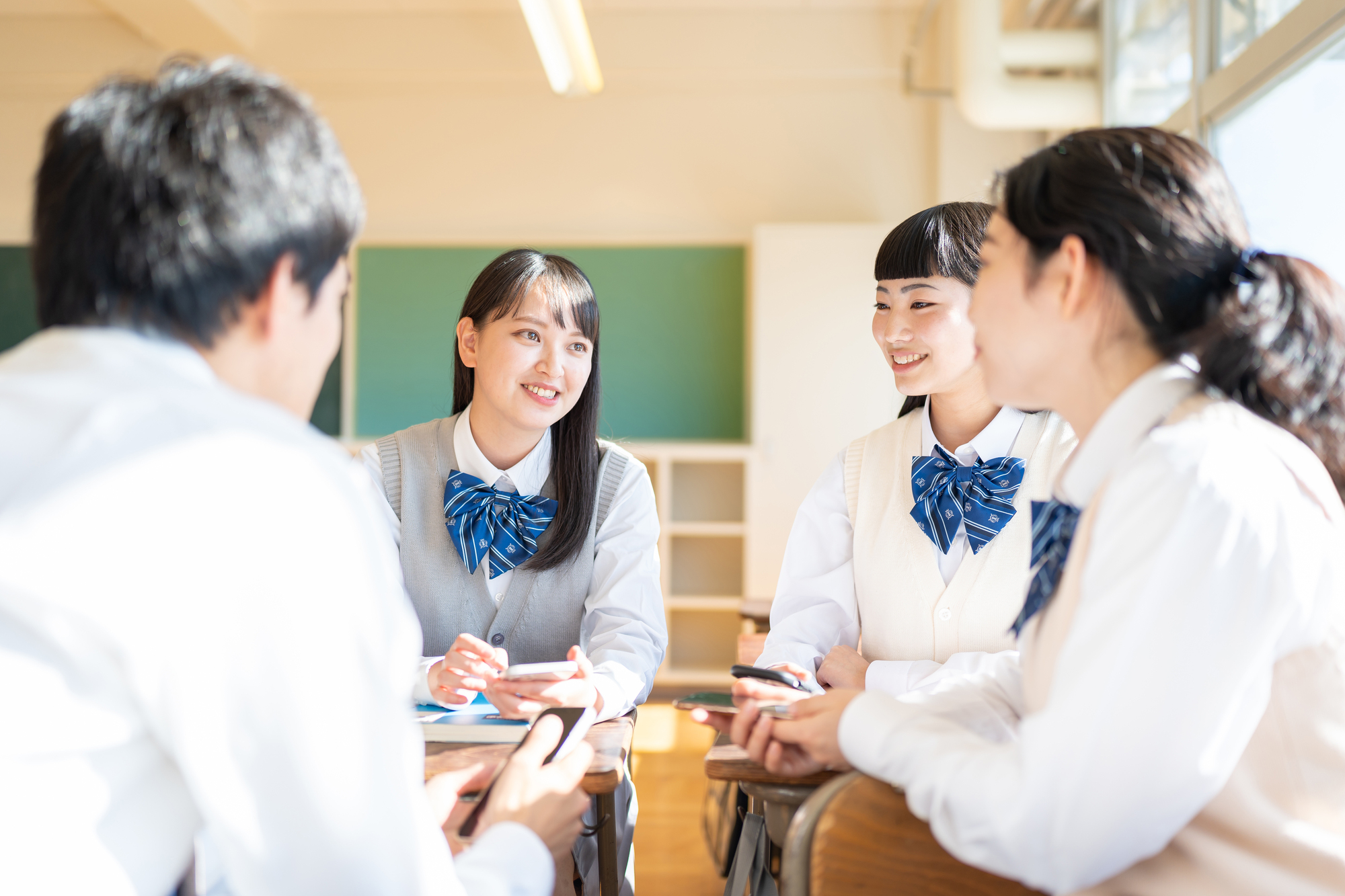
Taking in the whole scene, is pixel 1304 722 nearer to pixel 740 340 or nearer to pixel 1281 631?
pixel 1281 631

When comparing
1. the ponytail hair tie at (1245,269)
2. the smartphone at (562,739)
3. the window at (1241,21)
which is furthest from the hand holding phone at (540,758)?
the window at (1241,21)

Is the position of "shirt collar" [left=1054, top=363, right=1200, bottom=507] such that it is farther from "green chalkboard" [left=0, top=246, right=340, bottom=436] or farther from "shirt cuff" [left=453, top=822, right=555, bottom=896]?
"green chalkboard" [left=0, top=246, right=340, bottom=436]

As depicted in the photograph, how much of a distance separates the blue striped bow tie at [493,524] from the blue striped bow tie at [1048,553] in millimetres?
991

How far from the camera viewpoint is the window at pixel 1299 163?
95.8 inches

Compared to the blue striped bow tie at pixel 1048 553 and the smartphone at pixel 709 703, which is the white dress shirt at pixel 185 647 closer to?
the smartphone at pixel 709 703

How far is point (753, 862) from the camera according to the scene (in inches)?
53.3

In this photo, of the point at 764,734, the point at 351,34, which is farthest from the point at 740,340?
the point at 764,734

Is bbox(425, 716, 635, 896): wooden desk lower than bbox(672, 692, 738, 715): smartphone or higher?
lower

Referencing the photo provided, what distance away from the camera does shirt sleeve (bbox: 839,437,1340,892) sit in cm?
79

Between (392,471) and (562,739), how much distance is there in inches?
36.9

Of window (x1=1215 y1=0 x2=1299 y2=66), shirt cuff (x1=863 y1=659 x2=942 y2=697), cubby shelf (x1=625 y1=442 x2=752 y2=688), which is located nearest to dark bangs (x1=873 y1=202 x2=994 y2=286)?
shirt cuff (x1=863 y1=659 x2=942 y2=697)

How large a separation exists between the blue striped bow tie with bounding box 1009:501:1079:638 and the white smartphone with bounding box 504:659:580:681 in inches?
27.0

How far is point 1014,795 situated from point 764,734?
372 millimetres

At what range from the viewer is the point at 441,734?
1315 millimetres
